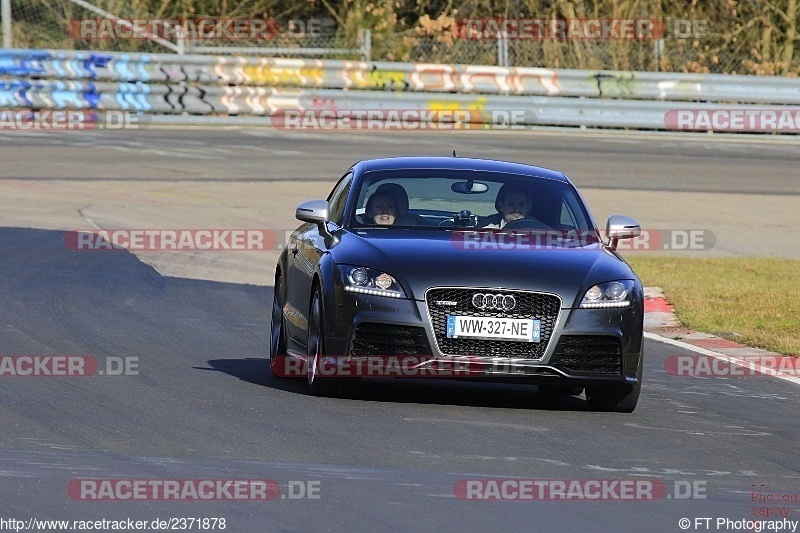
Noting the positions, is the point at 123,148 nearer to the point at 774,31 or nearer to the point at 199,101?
the point at 199,101

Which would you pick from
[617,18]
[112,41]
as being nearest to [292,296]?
[112,41]

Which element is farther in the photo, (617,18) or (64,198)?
(617,18)

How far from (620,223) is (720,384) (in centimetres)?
160

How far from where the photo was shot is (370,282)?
9.39m

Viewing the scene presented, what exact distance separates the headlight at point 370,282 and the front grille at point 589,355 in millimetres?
941

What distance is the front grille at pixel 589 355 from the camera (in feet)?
30.8

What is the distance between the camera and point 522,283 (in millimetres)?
9320

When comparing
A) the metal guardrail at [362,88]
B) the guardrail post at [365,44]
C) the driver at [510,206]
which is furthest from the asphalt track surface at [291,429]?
the guardrail post at [365,44]

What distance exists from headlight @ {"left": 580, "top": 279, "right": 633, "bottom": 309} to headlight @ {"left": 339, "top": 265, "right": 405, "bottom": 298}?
3.45 feet

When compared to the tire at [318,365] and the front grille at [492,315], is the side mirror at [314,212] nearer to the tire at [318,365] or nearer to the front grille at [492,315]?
the tire at [318,365]

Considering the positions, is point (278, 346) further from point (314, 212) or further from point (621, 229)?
point (621, 229)

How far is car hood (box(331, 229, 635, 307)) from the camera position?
Result: 30.5 ft

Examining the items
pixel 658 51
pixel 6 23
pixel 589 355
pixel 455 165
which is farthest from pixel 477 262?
pixel 658 51

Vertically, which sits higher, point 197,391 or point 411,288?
point 411,288
